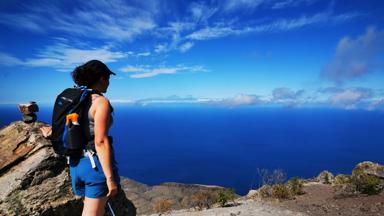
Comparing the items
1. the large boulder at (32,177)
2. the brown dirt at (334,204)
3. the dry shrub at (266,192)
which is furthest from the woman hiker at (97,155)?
the dry shrub at (266,192)

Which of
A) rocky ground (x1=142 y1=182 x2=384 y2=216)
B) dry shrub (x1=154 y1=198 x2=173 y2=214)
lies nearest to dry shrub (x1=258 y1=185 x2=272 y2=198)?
rocky ground (x1=142 y1=182 x2=384 y2=216)

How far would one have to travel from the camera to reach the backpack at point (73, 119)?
3748 millimetres

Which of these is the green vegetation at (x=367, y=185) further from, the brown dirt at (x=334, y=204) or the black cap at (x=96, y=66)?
the black cap at (x=96, y=66)

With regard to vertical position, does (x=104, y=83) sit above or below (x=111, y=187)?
above

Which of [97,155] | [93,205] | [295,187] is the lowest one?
[295,187]

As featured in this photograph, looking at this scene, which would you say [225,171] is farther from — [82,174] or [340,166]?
[82,174]

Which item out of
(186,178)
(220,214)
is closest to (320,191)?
(220,214)

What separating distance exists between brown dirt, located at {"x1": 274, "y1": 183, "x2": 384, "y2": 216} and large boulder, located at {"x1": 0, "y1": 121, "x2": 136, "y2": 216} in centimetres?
992

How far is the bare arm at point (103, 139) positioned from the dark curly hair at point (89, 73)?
0.40m

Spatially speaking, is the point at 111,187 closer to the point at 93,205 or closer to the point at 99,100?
the point at 93,205

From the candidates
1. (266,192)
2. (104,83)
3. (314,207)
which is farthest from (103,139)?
(266,192)

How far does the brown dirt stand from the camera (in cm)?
1299

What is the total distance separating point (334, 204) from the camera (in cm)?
1455

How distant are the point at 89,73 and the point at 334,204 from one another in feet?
45.9
